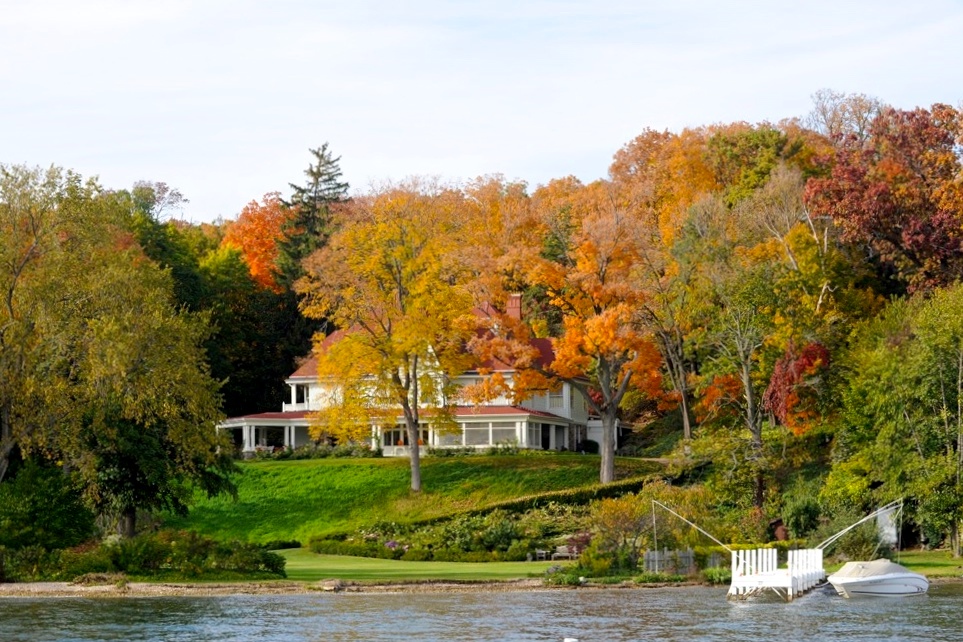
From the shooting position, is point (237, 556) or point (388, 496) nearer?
point (237, 556)

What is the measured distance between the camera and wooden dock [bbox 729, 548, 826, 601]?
43219 millimetres

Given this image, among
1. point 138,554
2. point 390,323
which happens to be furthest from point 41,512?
point 390,323

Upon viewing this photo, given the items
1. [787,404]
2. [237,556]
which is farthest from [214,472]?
[787,404]

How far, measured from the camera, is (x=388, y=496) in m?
72.1

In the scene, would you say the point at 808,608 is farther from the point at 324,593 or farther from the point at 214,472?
the point at 214,472

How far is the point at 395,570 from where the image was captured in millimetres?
52375

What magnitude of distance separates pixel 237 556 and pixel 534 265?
86.5 feet

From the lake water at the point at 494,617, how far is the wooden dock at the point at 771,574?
454mm

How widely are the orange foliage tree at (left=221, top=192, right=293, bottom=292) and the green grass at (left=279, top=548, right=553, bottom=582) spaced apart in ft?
154

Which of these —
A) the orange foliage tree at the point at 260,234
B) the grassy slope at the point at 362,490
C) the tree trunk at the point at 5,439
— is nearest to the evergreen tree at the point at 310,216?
the orange foliage tree at the point at 260,234

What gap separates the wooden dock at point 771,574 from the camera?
4322cm

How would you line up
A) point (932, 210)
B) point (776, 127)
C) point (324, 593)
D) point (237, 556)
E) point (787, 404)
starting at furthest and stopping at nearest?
1. point (776, 127)
2. point (932, 210)
3. point (787, 404)
4. point (237, 556)
5. point (324, 593)

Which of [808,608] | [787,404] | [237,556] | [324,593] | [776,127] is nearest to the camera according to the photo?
[808,608]

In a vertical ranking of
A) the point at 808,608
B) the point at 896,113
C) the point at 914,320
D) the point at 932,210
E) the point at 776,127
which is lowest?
the point at 808,608
